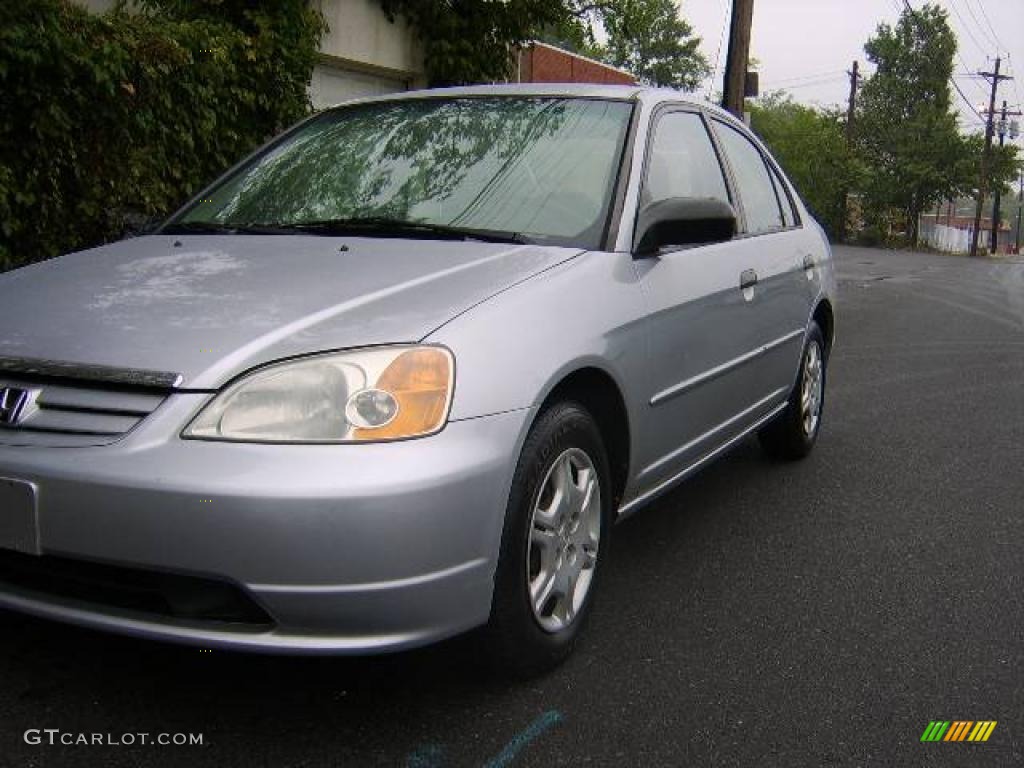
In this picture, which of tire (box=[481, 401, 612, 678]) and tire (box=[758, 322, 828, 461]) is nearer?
tire (box=[481, 401, 612, 678])

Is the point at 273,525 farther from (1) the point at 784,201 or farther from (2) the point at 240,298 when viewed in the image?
(1) the point at 784,201

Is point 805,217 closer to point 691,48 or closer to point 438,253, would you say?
point 438,253

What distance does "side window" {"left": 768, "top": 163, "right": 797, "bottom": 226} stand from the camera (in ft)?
16.5

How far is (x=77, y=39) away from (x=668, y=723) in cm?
498

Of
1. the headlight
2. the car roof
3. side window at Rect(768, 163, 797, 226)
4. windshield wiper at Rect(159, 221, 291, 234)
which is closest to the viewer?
the headlight

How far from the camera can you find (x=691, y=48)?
77938 mm

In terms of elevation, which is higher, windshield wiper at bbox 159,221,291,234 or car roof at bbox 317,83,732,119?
car roof at bbox 317,83,732,119

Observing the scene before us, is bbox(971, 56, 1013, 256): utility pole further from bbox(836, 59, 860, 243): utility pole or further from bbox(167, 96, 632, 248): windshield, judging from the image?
bbox(167, 96, 632, 248): windshield

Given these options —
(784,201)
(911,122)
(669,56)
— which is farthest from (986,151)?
(784,201)

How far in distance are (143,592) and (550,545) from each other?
39.1 inches

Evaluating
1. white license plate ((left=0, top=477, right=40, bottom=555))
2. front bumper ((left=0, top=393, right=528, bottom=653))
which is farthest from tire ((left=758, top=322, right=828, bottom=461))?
white license plate ((left=0, top=477, right=40, bottom=555))

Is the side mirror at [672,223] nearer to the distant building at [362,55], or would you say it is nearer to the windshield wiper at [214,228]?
the windshield wiper at [214,228]

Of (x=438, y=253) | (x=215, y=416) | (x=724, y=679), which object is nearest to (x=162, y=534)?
(x=215, y=416)

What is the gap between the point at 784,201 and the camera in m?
5.12
